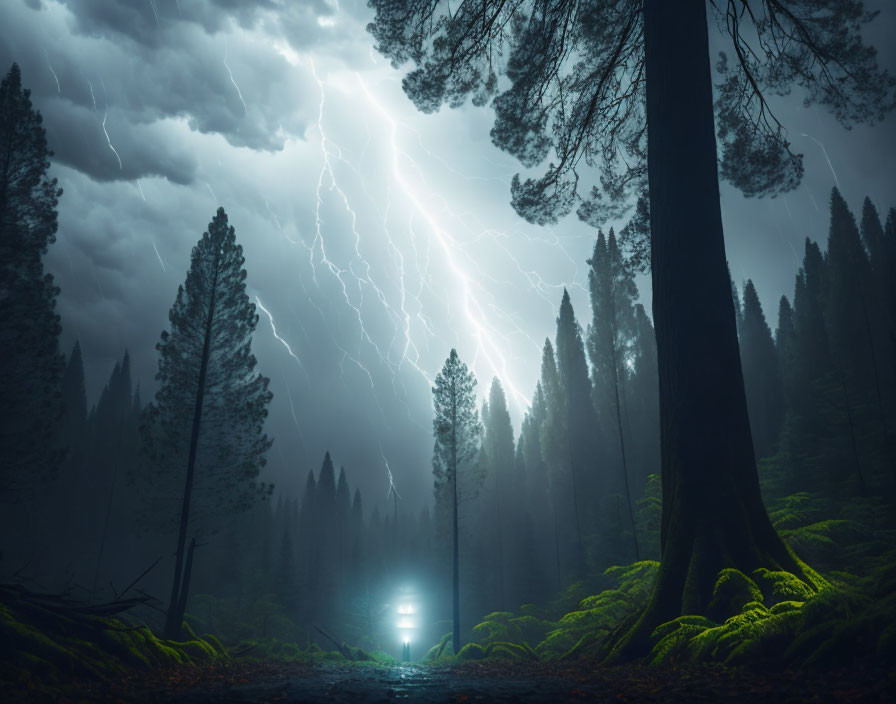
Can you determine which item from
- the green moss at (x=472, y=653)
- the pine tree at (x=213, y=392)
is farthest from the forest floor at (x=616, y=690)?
the pine tree at (x=213, y=392)

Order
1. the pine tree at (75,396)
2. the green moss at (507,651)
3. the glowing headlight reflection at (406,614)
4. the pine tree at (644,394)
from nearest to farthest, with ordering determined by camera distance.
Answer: the green moss at (507,651) → the glowing headlight reflection at (406,614) → the pine tree at (644,394) → the pine tree at (75,396)

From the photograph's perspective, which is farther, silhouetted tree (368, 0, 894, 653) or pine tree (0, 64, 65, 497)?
pine tree (0, 64, 65, 497)

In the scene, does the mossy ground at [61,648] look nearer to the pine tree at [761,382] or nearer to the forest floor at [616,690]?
the forest floor at [616,690]

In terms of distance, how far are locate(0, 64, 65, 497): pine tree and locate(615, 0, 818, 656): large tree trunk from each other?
19.5 m

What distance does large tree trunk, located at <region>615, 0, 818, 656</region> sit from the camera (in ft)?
16.7

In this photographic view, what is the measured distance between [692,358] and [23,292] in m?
20.5

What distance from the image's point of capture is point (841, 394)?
85.4ft

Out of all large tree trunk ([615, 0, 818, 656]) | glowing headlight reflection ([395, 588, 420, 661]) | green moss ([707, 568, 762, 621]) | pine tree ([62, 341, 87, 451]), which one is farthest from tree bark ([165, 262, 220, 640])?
pine tree ([62, 341, 87, 451])

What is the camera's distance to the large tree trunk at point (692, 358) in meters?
5.10

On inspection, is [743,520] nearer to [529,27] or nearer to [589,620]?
[589,620]

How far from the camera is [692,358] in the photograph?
5.57 meters

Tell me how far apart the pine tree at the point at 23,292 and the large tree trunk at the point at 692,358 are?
19454 mm

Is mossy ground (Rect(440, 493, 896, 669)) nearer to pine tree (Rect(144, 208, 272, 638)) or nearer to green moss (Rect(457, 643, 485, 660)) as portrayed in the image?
green moss (Rect(457, 643, 485, 660))

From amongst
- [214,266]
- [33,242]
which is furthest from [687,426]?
[33,242]
